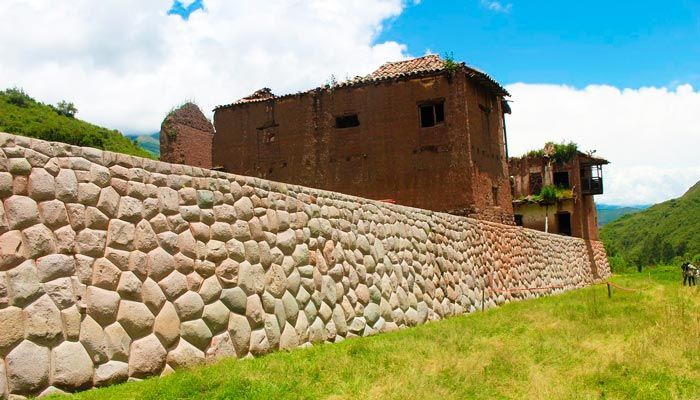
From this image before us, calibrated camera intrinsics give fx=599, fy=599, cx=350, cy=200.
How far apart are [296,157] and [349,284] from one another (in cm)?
1305

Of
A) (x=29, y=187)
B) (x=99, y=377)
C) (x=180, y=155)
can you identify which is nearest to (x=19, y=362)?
(x=99, y=377)

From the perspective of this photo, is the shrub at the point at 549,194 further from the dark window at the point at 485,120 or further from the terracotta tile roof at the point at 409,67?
the terracotta tile roof at the point at 409,67

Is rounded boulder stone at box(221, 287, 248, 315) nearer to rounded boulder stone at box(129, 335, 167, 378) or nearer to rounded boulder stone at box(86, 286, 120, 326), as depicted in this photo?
rounded boulder stone at box(129, 335, 167, 378)

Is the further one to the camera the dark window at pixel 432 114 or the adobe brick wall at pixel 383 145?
the dark window at pixel 432 114

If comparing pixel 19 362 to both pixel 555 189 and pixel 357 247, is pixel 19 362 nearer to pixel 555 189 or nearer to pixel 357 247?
pixel 357 247

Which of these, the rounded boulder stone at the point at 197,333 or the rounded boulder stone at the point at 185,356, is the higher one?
the rounded boulder stone at the point at 197,333

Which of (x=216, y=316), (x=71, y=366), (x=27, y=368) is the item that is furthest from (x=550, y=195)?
(x=27, y=368)

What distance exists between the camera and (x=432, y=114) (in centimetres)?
2102

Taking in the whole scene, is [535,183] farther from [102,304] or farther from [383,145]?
[102,304]

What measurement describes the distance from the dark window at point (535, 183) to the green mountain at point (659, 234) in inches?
422

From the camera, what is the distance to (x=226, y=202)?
7.66m

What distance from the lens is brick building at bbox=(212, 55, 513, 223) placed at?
20.3 m

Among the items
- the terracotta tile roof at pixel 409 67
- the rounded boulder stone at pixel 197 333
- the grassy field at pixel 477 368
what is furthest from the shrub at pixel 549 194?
the rounded boulder stone at pixel 197 333

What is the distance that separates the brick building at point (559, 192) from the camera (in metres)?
37.1
